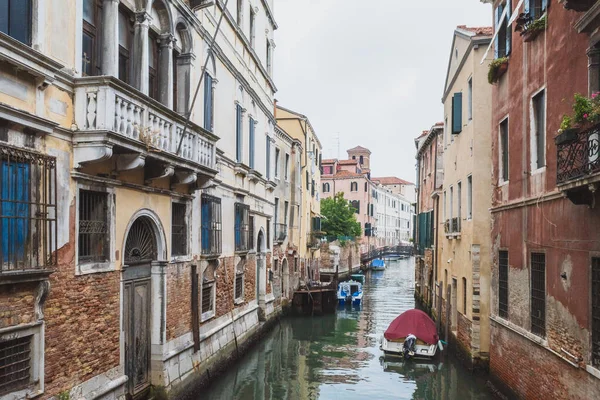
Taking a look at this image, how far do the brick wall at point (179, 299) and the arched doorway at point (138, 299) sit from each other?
0.51m

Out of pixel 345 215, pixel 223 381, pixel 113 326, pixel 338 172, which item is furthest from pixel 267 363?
pixel 338 172

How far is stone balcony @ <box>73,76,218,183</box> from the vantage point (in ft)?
21.3

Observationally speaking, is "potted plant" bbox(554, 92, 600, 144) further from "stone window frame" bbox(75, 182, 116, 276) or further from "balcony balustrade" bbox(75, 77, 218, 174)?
"stone window frame" bbox(75, 182, 116, 276)

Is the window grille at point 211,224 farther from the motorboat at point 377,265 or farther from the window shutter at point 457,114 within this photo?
the motorboat at point 377,265

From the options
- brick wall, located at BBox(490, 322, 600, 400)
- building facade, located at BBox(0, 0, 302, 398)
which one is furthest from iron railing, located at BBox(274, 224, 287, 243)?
brick wall, located at BBox(490, 322, 600, 400)

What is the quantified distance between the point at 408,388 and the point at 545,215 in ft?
19.0

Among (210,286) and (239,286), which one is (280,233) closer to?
(239,286)

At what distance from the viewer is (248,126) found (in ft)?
49.2

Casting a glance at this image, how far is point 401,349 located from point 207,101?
822cm

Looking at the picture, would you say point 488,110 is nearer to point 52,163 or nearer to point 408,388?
point 408,388

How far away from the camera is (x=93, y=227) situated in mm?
7098

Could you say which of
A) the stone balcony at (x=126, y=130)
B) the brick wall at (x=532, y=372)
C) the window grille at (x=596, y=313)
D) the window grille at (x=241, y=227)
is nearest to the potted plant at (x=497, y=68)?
the brick wall at (x=532, y=372)

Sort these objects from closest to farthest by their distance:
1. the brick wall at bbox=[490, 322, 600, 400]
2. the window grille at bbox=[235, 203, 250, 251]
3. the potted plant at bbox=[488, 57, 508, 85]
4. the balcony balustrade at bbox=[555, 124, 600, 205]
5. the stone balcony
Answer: the balcony balustrade at bbox=[555, 124, 600, 205]
the stone balcony
the brick wall at bbox=[490, 322, 600, 400]
the potted plant at bbox=[488, 57, 508, 85]
the window grille at bbox=[235, 203, 250, 251]

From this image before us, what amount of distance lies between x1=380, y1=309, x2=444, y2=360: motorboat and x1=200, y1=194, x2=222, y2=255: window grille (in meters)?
5.73
